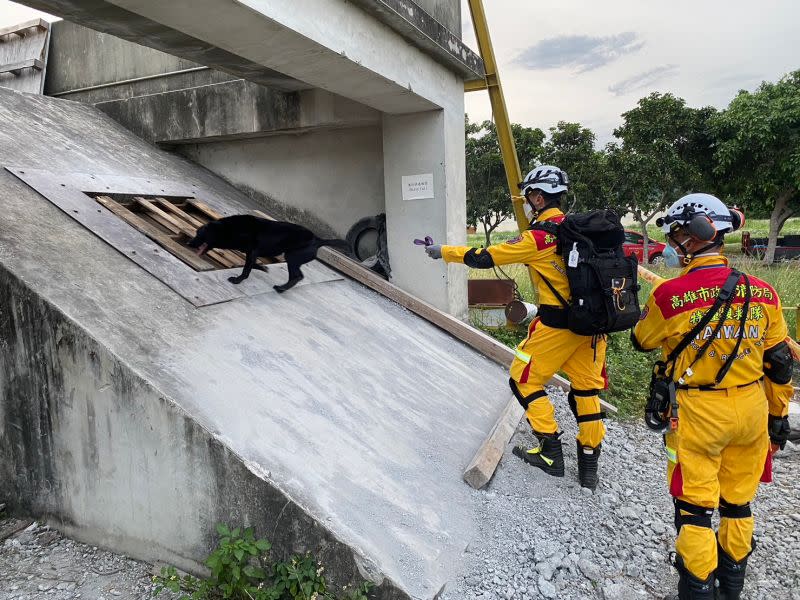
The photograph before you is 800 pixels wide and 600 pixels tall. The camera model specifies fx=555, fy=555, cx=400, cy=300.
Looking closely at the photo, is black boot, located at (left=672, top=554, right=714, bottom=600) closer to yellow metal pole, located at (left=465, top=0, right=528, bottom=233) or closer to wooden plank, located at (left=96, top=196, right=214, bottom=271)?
wooden plank, located at (left=96, top=196, right=214, bottom=271)

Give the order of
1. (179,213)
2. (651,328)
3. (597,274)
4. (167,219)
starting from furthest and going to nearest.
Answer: (179,213) < (167,219) < (597,274) < (651,328)

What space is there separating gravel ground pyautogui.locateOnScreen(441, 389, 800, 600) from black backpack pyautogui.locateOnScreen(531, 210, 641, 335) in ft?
3.70

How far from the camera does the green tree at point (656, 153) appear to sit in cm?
1825

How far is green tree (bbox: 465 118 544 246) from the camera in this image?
56.3ft

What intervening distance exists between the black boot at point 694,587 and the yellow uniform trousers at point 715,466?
0.03m

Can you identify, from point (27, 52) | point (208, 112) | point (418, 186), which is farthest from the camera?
point (27, 52)

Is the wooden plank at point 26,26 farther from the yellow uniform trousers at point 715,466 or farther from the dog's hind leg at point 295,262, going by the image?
the yellow uniform trousers at point 715,466

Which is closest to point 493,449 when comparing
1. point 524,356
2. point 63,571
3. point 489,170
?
point 524,356

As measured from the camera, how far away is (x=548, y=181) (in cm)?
402

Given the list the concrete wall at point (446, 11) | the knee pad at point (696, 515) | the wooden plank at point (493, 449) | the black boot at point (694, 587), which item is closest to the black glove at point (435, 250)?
the wooden plank at point (493, 449)

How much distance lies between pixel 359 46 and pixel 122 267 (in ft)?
8.52

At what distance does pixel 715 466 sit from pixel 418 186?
4704 mm

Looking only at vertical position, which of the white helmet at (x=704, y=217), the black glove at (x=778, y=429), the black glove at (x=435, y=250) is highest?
the white helmet at (x=704, y=217)

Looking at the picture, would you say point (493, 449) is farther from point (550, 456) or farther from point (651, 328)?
point (651, 328)
